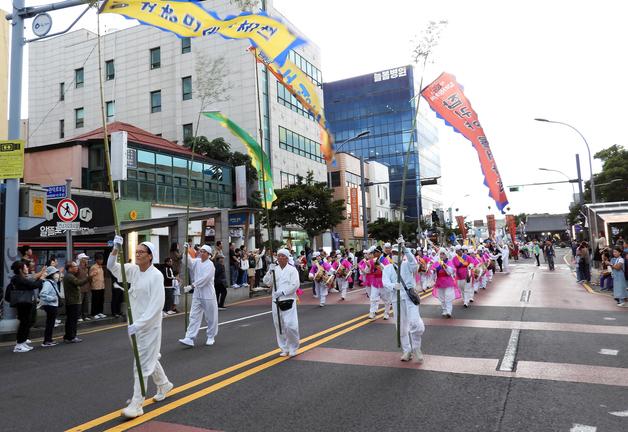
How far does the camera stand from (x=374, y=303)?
11.5 metres

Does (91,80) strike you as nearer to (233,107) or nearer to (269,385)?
(233,107)

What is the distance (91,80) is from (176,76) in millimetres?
7595

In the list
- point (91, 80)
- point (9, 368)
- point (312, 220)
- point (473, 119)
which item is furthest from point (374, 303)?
point (91, 80)

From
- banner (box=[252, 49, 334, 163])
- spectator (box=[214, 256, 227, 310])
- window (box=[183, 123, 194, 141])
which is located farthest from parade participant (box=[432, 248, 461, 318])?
window (box=[183, 123, 194, 141])

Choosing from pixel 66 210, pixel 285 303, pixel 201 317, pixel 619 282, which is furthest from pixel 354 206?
pixel 285 303

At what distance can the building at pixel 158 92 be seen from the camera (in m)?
34.4

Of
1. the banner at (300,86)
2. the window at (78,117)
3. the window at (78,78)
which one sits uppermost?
the window at (78,78)

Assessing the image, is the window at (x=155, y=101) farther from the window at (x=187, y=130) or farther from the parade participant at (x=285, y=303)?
the parade participant at (x=285, y=303)

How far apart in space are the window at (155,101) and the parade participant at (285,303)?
3240 cm

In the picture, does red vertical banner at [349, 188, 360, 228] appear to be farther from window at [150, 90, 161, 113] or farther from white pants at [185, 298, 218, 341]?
white pants at [185, 298, 218, 341]

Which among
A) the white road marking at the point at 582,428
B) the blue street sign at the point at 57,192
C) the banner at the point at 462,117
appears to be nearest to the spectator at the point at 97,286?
the blue street sign at the point at 57,192

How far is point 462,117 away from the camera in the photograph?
12.5 meters

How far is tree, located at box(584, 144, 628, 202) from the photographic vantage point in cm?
5172

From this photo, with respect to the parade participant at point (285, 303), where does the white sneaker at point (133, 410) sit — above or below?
below
